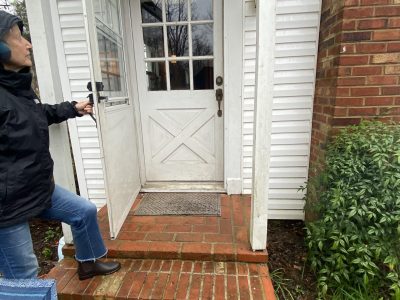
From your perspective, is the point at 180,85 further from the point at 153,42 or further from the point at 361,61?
the point at 361,61

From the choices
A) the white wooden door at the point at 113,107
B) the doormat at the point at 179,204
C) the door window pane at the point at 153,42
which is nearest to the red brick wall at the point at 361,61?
the doormat at the point at 179,204

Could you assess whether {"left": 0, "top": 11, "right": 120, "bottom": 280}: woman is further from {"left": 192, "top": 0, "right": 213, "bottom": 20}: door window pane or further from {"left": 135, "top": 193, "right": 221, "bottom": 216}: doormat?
{"left": 192, "top": 0, "right": 213, "bottom": 20}: door window pane

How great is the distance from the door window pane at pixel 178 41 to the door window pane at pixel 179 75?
0.35 feet

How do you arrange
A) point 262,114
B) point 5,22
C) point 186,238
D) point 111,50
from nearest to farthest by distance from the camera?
point 5,22 → point 262,114 → point 186,238 → point 111,50

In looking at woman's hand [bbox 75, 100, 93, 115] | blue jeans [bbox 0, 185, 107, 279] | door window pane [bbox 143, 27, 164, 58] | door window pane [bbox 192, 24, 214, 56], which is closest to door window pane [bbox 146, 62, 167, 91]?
door window pane [bbox 143, 27, 164, 58]

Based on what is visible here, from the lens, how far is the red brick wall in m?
2.02

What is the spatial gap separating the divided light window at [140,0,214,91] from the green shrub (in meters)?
1.62

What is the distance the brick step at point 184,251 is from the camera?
6.75ft

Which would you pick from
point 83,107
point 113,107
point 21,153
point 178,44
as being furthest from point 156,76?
point 21,153

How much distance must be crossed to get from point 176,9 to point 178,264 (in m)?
2.53

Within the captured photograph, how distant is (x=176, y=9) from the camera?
2.83 metres

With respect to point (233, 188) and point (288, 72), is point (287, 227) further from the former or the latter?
point (288, 72)

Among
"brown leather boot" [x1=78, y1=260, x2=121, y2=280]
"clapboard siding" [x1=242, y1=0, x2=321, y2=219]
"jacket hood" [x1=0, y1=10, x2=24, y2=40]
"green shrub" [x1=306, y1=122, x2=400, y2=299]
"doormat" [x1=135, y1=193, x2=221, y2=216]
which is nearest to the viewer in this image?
"jacket hood" [x1=0, y1=10, x2=24, y2=40]

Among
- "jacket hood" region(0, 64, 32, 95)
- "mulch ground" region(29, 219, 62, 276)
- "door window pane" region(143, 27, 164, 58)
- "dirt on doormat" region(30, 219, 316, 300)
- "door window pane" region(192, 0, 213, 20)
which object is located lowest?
"mulch ground" region(29, 219, 62, 276)
